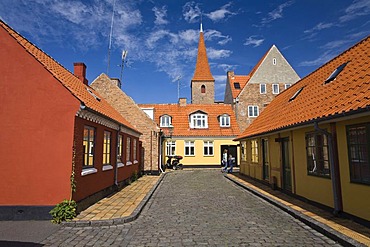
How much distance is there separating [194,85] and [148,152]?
26.5 metres

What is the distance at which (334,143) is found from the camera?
7.13 meters

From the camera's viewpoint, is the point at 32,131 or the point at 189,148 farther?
the point at 189,148

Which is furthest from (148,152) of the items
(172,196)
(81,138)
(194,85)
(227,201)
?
(194,85)

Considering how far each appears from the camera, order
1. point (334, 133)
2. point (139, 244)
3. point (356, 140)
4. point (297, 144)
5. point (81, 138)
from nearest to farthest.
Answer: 1. point (139, 244)
2. point (356, 140)
3. point (334, 133)
4. point (81, 138)
5. point (297, 144)

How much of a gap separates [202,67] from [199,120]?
64.2ft

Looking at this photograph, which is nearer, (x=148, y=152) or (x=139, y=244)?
(x=139, y=244)

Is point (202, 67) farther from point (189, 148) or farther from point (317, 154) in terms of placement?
point (317, 154)

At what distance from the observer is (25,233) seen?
590 cm

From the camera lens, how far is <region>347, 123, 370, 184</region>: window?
6.02m

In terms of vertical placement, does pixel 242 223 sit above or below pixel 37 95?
below

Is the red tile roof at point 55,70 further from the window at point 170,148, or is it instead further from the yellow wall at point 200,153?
the yellow wall at point 200,153

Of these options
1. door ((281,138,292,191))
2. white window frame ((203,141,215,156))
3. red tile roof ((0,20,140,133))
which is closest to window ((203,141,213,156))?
white window frame ((203,141,215,156))

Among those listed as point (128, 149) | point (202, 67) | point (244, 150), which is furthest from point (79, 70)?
point (202, 67)

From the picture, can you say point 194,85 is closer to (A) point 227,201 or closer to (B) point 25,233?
(A) point 227,201
